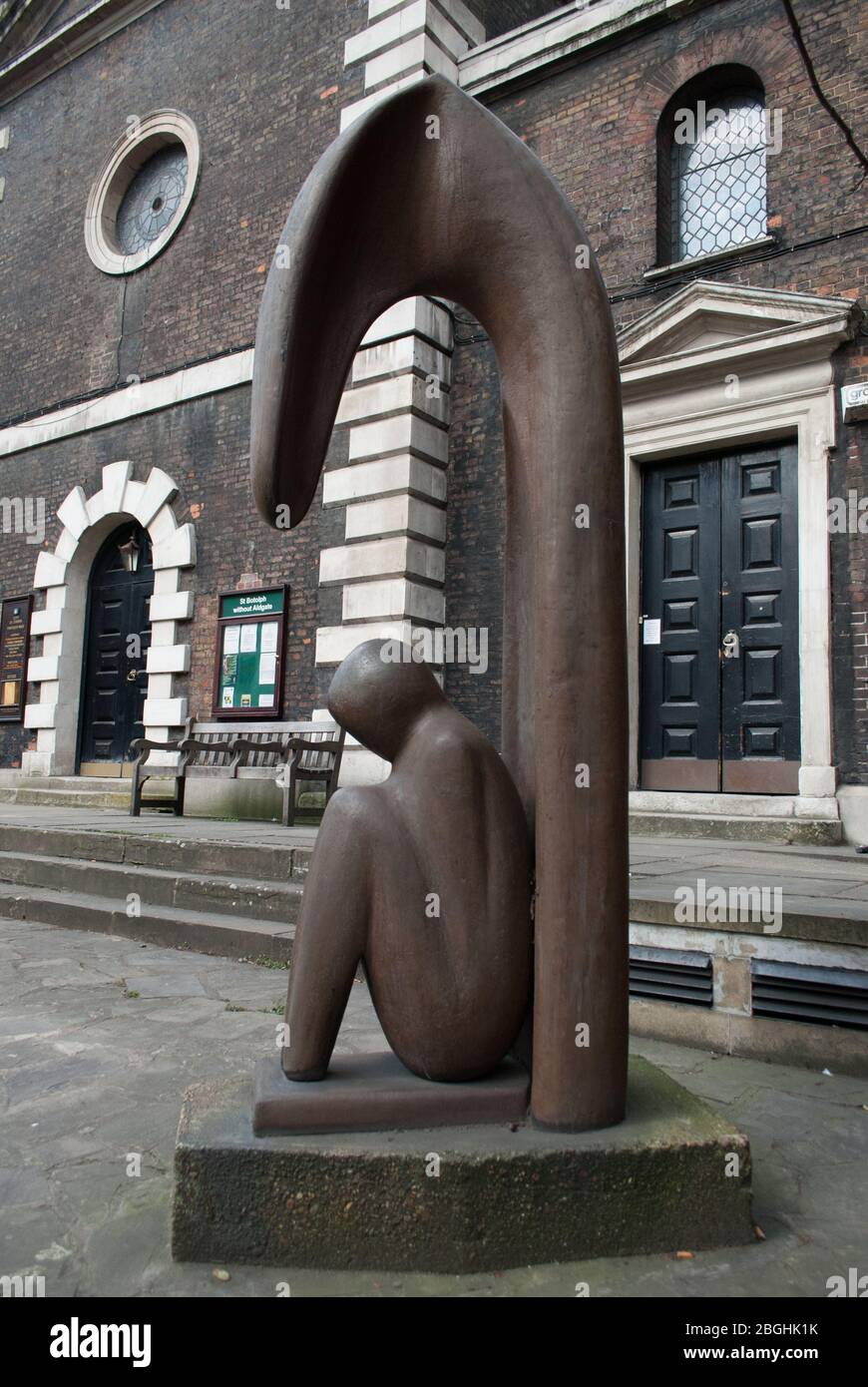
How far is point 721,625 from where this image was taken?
7.14 metres

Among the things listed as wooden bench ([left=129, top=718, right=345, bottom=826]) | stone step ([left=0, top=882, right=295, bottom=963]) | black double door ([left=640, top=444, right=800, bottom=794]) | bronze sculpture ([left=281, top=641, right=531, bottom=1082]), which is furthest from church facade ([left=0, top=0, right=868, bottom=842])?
bronze sculpture ([left=281, top=641, right=531, bottom=1082])

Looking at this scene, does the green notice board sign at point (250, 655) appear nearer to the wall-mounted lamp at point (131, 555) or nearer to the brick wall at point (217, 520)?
the brick wall at point (217, 520)

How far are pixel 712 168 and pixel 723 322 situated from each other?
157 cm

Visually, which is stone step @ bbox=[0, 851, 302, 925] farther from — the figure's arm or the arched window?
the arched window

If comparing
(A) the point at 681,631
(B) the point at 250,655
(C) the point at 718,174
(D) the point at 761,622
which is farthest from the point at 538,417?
(B) the point at 250,655

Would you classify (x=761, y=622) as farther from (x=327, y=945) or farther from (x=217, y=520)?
(x=327, y=945)

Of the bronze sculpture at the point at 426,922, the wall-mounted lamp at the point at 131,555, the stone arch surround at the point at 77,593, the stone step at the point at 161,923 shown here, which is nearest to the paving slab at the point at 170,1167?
the bronze sculpture at the point at 426,922

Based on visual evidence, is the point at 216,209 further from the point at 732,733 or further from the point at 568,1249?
the point at 568,1249

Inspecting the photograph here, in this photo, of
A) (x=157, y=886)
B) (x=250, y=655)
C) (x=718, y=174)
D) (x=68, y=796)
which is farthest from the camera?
(x=68, y=796)

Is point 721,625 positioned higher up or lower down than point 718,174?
lower down

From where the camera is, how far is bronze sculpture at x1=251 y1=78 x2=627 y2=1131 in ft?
6.29

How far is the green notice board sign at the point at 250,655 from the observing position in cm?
909

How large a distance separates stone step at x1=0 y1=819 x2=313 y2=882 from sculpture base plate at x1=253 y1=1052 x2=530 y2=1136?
2.55m

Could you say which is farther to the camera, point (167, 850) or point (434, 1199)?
point (167, 850)
